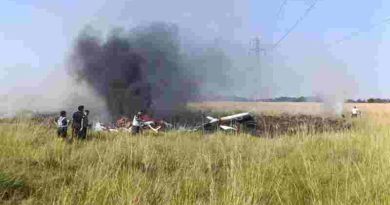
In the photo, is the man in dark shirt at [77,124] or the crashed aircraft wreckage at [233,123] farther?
the crashed aircraft wreckage at [233,123]

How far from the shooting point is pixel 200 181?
6.34 m

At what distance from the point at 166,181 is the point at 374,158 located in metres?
3.28

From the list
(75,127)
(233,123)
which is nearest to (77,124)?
(75,127)

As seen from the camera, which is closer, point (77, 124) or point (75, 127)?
point (75, 127)

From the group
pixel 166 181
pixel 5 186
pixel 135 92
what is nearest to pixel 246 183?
pixel 166 181

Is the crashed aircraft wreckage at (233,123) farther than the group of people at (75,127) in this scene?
Yes

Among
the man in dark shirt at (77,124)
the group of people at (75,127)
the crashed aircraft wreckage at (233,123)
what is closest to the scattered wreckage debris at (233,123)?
the crashed aircraft wreckage at (233,123)

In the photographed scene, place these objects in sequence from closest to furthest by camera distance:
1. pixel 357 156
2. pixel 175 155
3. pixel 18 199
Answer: pixel 18 199 < pixel 357 156 < pixel 175 155

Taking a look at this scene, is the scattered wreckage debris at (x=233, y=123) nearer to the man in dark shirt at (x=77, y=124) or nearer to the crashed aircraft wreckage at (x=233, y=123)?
the crashed aircraft wreckage at (x=233, y=123)

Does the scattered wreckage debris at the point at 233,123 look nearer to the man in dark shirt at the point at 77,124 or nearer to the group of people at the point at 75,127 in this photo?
the man in dark shirt at the point at 77,124

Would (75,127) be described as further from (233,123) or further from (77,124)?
(233,123)

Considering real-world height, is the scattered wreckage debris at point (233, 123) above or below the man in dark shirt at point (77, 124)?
below

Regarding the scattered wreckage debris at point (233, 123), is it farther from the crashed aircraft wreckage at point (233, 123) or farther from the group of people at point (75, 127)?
the group of people at point (75, 127)

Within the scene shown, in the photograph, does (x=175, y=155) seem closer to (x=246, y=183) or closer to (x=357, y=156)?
(x=357, y=156)
